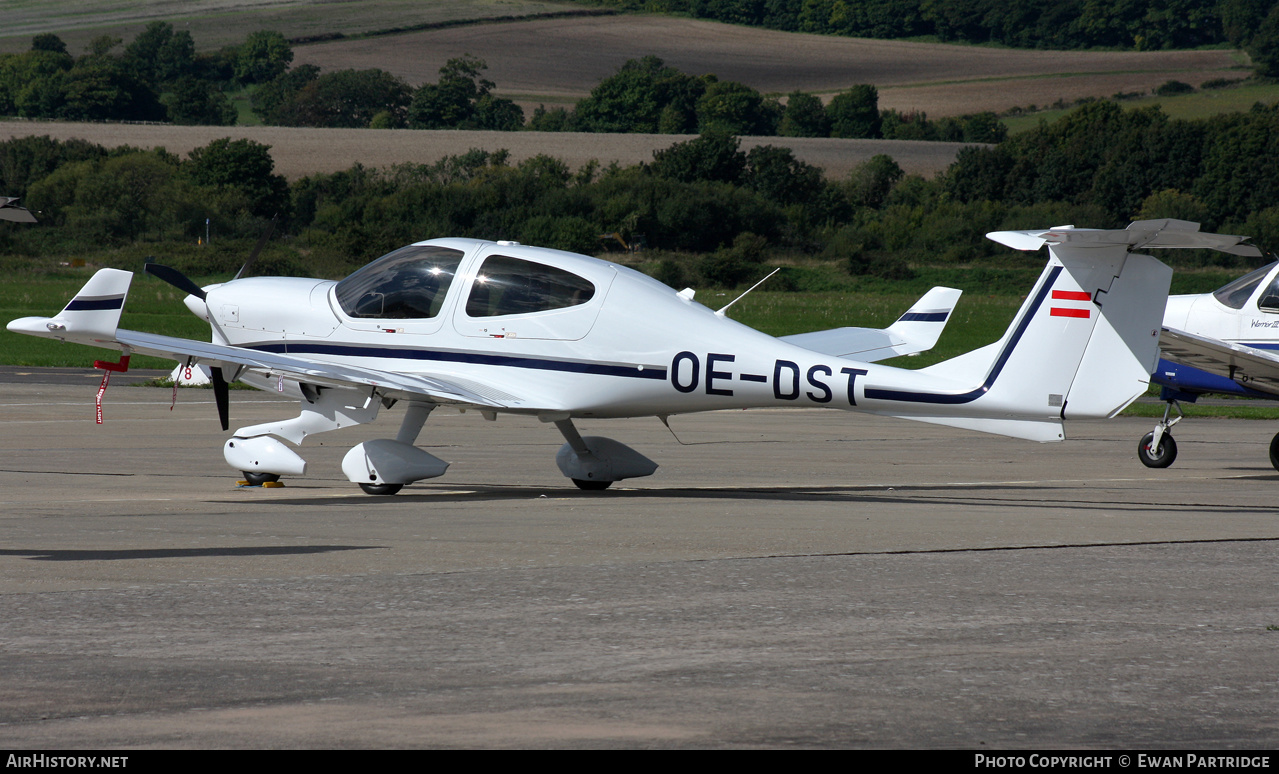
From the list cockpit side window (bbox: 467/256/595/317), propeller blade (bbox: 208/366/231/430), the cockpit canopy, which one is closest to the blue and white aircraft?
cockpit side window (bbox: 467/256/595/317)

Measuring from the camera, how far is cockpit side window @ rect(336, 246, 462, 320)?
43.4 ft

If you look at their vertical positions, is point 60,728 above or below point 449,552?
above

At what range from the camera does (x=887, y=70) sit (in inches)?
5610

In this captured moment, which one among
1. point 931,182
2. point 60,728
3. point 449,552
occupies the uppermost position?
point 60,728

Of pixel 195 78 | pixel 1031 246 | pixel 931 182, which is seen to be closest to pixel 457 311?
pixel 1031 246

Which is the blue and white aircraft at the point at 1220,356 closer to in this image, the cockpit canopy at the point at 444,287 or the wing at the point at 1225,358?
the wing at the point at 1225,358

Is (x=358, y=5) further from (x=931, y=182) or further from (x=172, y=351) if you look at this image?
(x=172, y=351)

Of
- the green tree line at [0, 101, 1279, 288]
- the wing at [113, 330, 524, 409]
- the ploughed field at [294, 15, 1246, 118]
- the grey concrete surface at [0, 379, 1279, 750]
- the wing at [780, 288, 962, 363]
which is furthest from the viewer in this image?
the ploughed field at [294, 15, 1246, 118]

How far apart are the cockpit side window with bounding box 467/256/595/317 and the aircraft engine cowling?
4.82 ft

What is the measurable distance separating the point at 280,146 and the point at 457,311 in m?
100

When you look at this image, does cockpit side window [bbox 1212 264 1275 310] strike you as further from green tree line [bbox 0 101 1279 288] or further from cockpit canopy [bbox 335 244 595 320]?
green tree line [bbox 0 101 1279 288]

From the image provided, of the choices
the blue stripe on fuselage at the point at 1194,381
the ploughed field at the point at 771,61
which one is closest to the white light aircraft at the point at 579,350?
the blue stripe on fuselage at the point at 1194,381

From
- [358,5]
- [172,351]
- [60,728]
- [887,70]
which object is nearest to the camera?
[60,728]

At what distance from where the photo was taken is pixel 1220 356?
15.4m
